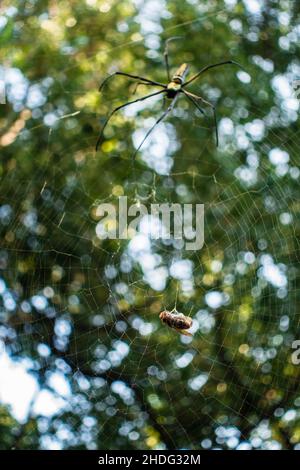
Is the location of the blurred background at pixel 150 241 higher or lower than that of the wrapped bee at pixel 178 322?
lower

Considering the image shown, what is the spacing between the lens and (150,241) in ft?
14.2

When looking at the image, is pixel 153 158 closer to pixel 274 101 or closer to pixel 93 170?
pixel 93 170

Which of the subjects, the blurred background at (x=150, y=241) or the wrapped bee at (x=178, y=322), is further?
the blurred background at (x=150, y=241)

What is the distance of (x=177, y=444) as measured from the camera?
610 cm

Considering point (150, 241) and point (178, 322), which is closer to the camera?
point (178, 322)

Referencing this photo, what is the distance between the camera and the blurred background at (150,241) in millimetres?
4996

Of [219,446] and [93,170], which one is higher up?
[93,170]

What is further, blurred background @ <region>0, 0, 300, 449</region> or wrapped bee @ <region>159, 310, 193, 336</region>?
blurred background @ <region>0, 0, 300, 449</region>

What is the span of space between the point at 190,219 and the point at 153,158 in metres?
1.40

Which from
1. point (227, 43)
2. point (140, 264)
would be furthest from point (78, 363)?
point (227, 43)

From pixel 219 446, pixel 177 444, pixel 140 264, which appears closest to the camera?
pixel 140 264

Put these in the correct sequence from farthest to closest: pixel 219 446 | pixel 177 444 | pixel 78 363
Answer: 1. pixel 177 444
2. pixel 219 446
3. pixel 78 363

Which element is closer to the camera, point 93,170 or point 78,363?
→ point 78,363

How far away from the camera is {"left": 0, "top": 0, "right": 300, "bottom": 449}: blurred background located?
16.4ft
